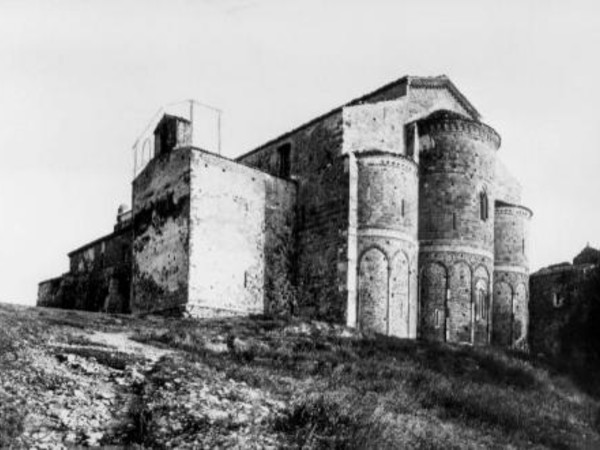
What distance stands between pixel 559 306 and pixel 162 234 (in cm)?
1786

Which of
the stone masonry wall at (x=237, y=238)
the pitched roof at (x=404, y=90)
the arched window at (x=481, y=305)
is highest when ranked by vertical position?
the pitched roof at (x=404, y=90)

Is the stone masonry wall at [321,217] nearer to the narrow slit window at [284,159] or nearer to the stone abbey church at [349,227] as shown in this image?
the stone abbey church at [349,227]

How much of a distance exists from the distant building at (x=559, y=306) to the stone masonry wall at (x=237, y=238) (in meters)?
12.0

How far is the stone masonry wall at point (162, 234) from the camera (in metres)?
26.5

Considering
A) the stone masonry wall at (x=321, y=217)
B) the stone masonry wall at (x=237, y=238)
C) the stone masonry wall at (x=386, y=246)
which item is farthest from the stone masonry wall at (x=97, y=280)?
the stone masonry wall at (x=386, y=246)

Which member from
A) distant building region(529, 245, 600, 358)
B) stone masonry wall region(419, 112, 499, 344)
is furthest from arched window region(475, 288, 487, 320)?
distant building region(529, 245, 600, 358)

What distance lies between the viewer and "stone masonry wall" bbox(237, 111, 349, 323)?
2650cm

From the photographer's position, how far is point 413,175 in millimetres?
27719

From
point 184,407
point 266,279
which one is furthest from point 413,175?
point 184,407

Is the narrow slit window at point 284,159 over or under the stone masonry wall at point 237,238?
over

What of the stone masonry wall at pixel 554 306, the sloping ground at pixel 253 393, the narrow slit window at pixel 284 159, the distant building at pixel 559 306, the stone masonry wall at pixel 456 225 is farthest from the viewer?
the stone masonry wall at pixel 554 306

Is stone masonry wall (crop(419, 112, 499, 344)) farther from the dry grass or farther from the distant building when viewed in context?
the distant building

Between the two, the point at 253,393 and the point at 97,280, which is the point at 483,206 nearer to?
the point at 253,393

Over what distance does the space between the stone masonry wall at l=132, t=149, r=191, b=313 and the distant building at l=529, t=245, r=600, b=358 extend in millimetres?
16224
